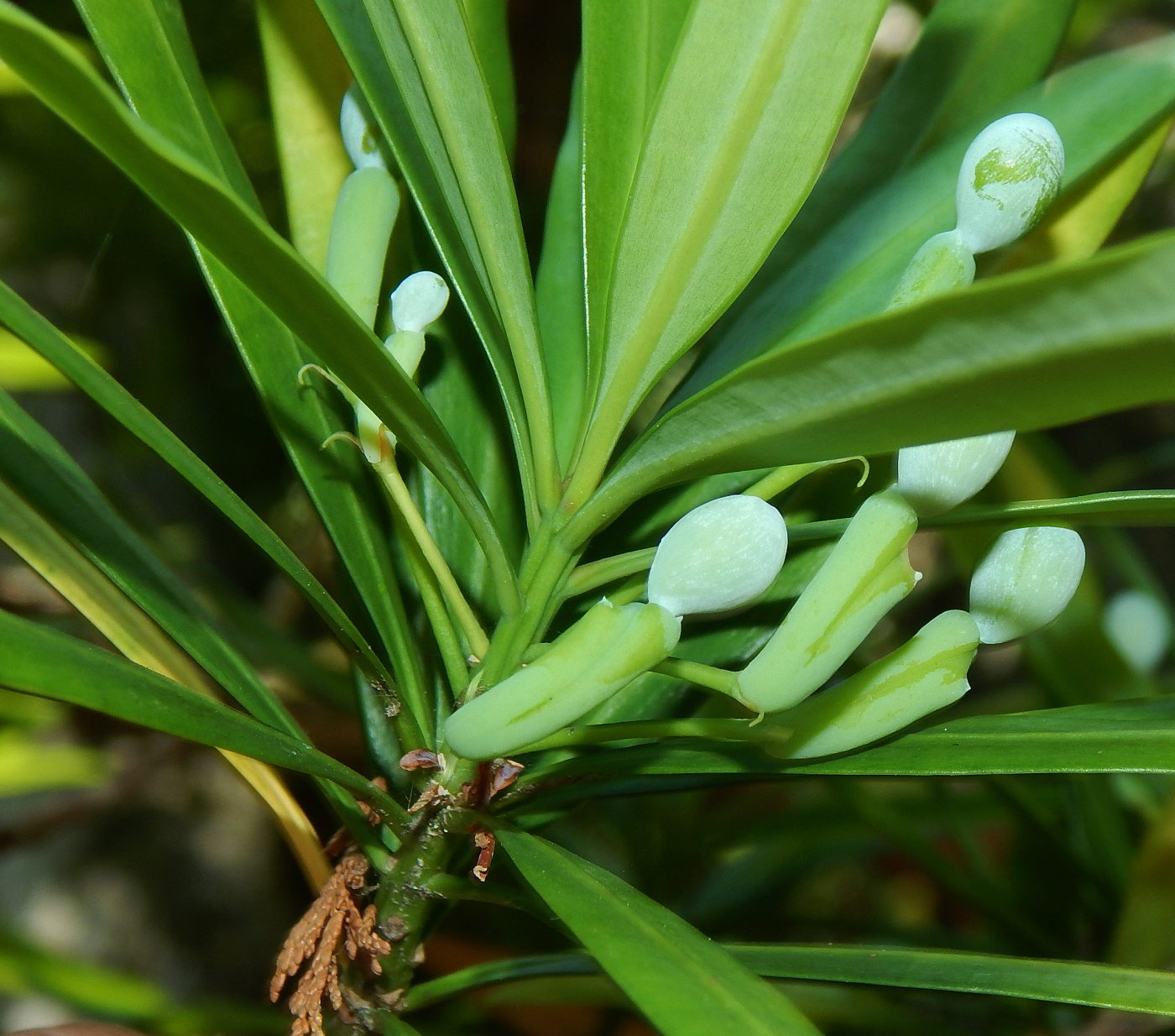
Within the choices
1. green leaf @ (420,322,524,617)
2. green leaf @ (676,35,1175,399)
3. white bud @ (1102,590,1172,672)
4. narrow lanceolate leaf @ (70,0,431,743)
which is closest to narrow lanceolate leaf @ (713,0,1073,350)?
green leaf @ (676,35,1175,399)

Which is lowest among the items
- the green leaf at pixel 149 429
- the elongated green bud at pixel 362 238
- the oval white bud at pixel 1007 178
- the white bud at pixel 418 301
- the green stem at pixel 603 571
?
the green leaf at pixel 149 429

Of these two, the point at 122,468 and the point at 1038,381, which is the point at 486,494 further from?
the point at 122,468

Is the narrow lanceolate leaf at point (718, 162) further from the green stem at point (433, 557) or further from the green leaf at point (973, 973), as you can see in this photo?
the green leaf at point (973, 973)

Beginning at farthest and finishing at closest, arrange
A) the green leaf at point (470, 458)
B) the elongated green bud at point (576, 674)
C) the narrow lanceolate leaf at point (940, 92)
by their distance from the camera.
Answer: the narrow lanceolate leaf at point (940, 92) → the green leaf at point (470, 458) → the elongated green bud at point (576, 674)

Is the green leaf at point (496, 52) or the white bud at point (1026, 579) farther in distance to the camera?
the green leaf at point (496, 52)

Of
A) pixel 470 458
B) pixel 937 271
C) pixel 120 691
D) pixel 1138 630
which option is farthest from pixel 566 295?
pixel 1138 630

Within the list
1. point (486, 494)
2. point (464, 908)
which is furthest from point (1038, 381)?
point (464, 908)

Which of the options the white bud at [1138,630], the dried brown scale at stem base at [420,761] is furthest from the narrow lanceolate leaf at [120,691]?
the white bud at [1138,630]
